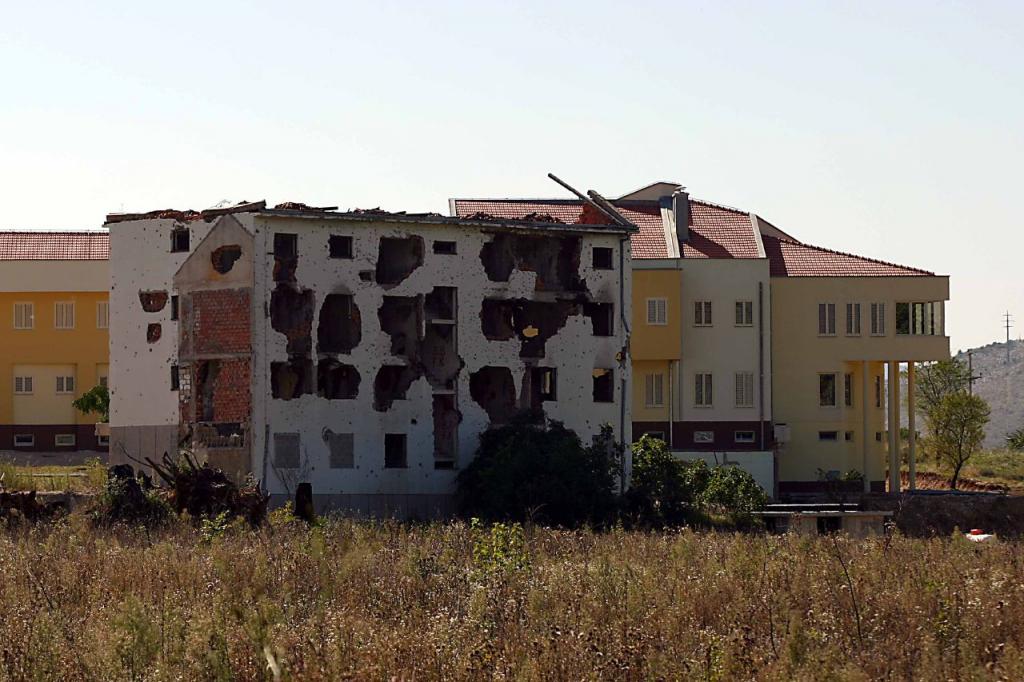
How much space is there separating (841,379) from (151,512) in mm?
31189

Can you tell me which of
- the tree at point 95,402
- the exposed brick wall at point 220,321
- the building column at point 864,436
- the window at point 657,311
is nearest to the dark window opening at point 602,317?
the window at point 657,311

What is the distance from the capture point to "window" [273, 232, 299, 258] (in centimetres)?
4300

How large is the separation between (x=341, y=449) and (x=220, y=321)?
4403 millimetres

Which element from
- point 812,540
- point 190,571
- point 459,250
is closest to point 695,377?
point 459,250

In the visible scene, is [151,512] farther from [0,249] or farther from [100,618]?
[0,249]

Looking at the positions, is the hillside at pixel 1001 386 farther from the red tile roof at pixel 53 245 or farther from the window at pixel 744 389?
the red tile roof at pixel 53 245

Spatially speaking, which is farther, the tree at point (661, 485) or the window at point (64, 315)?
the window at point (64, 315)

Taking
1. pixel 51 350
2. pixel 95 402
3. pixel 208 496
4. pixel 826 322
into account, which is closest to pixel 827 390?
pixel 826 322

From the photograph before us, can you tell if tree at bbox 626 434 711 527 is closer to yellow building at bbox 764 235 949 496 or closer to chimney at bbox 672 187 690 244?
yellow building at bbox 764 235 949 496

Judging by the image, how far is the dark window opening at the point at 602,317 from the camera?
47.4m

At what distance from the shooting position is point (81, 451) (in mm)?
63500

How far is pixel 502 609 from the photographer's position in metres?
17.9

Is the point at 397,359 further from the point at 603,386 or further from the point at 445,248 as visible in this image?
the point at 603,386

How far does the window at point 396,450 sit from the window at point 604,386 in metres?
6.08
